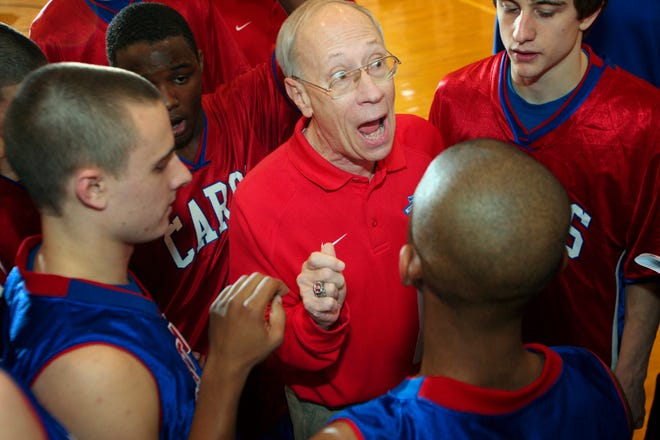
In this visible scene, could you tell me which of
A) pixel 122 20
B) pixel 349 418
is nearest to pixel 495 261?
pixel 349 418

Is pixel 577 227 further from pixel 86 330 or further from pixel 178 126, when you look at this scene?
pixel 86 330

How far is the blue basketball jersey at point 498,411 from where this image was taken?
1.24 m

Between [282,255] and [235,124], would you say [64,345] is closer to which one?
[282,255]

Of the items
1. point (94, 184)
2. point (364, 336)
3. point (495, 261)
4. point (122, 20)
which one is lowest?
point (364, 336)

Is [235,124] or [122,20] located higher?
[122,20]

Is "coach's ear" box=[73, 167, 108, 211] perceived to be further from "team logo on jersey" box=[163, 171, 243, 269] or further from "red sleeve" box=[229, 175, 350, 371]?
"team logo on jersey" box=[163, 171, 243, 269]

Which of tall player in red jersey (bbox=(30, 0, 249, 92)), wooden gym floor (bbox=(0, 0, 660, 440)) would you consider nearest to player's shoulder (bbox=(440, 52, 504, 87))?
tall player in red jersey (bbox=(30, 0, 249, 92))

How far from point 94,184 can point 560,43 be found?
1541 mm

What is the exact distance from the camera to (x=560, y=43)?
2098 mm

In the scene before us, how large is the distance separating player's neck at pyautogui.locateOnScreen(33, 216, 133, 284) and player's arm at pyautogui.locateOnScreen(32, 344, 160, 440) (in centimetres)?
26

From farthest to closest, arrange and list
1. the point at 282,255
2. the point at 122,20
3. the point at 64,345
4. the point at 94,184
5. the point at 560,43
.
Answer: the point at 122,20, the point at 560,43, the point at 282,255, the point at 94,184, the point at 64,345

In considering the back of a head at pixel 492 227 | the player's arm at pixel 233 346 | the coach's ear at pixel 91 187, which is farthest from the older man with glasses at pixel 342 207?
the back of a head at pixel 492 227

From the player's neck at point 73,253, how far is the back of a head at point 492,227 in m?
0.80

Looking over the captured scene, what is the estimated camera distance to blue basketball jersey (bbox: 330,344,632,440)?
4.06ft
